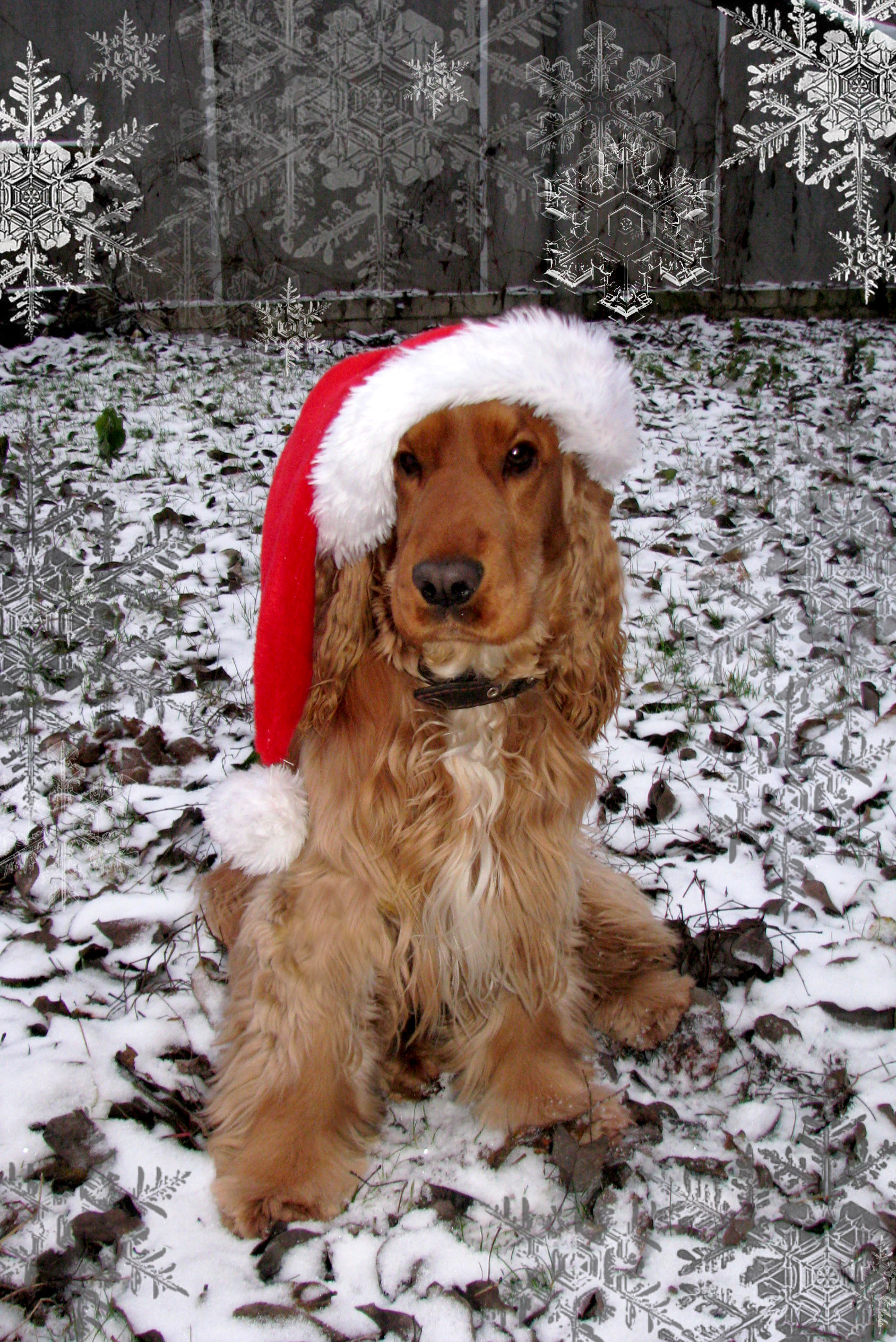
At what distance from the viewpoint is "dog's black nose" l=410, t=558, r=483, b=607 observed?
1.55 m

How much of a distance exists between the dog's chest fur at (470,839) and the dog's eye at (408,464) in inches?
17.3

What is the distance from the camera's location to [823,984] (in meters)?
2.21

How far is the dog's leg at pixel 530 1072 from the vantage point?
191 cm

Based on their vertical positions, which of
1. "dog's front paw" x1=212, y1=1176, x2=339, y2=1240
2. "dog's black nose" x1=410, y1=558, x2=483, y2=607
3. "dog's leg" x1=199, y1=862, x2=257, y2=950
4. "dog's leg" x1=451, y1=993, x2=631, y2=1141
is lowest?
"dog's front paw" x1=212, y1=1176, x2=339, y2=1240

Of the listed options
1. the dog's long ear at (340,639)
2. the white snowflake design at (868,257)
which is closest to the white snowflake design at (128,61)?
the white snowflake design at (868,257)

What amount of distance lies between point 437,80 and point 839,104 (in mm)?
4690

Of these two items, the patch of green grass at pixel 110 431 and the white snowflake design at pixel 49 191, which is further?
the patch of green grass at pixel 110 431

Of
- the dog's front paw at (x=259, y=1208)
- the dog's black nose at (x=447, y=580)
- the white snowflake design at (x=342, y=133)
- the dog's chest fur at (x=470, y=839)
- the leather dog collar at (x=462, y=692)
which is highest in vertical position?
the white snowflake design at (x=342, y=133)

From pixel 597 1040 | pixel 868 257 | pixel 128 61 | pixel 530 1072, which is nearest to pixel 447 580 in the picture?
pixel 530 1072

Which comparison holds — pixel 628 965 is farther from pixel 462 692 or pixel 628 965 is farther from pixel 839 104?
pixel 839 104

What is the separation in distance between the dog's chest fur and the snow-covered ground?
410 mm
